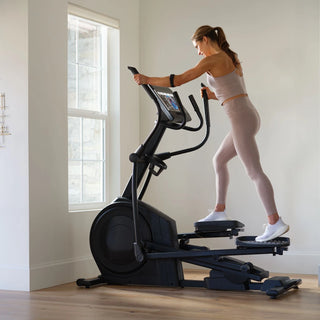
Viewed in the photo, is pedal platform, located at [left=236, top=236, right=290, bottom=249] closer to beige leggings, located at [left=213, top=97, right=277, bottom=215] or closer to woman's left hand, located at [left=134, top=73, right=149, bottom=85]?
beige leggings, located at [left=213, top=97, right=277, bottom=215]

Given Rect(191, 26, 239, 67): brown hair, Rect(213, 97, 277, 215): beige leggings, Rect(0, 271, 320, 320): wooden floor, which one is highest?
Rect(191, 26, 239, 67): brown hair

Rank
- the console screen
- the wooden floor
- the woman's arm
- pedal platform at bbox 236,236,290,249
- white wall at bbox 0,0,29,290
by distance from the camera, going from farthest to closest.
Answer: white wall at bbox 0,0,29,290 < the console screen < the woman's arm < pedal platform at bbox 236,236,290,249 < the wooden floor

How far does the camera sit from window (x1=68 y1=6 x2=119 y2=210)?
532 centimetres

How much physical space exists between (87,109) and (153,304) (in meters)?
2.28

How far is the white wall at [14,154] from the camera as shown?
458cm

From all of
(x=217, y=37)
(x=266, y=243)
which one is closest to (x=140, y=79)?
(x=217, y=37)

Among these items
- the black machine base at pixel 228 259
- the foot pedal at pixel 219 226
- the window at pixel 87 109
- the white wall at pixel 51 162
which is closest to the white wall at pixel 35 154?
the white wall at pixel 51 162

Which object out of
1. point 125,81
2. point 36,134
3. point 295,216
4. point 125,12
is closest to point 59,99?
point 36,134

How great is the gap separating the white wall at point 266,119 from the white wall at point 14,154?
1687mm

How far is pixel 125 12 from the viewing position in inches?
232

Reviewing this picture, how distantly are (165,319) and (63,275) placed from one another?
1.70 meters

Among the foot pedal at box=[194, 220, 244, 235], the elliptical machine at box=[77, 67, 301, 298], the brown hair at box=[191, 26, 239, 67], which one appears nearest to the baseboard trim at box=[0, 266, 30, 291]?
the elliptical machine at box=[77, 67, 301, 298]

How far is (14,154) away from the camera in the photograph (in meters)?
4.66

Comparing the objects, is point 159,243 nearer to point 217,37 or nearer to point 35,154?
point 35,154
